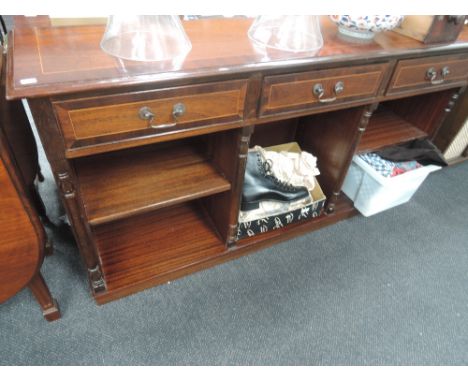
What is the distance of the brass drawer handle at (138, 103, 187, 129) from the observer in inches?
29.7

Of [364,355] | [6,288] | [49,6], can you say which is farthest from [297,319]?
[49,6]

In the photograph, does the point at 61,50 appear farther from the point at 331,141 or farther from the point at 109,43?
the point at 331,141

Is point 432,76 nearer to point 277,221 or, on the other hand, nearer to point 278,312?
point 277,221

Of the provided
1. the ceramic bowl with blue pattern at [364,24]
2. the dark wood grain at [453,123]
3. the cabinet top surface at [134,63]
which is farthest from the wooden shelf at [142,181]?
the dark wood grain at [453,123]

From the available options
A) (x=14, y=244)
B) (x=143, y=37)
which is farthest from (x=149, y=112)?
(x=14, y=244)

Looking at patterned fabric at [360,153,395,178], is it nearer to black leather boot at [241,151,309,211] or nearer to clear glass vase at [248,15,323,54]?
black leather boot at [241,151,309,211]

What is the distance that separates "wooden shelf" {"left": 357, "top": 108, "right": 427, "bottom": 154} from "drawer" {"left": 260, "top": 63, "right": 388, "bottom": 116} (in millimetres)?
360

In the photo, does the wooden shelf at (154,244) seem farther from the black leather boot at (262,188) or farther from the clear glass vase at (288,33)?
the clear glass vase at (288,33)

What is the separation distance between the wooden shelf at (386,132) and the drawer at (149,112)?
0.73 metres

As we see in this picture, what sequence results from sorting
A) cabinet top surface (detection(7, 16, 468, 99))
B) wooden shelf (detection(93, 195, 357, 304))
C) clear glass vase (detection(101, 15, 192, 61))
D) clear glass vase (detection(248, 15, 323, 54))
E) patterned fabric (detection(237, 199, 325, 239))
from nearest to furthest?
cabinet top surface (detection(7, 16, 468, 99))
clear glass vase (detection(101, 15, 192, 61))
clear glass vase (detection(248, 15, 323, 54))
wooden shelf (detection(93, 195, 357, 304))
patterned fabric (detection(237, 199, 325, 239))

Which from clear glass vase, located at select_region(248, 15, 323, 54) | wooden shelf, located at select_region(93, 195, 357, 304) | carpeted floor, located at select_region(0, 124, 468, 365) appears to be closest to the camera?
clear glass vase, located at select_region(248, 15, 323, 54)

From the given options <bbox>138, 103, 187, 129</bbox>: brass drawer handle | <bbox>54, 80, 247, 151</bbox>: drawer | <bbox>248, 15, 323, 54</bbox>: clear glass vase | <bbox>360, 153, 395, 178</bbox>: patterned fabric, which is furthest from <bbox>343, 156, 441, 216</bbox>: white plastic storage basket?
<bbox>138, 103, 187, 129</bbox>: brass drawer handle

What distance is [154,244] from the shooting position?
126 cm

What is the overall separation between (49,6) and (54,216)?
A: 842mm
